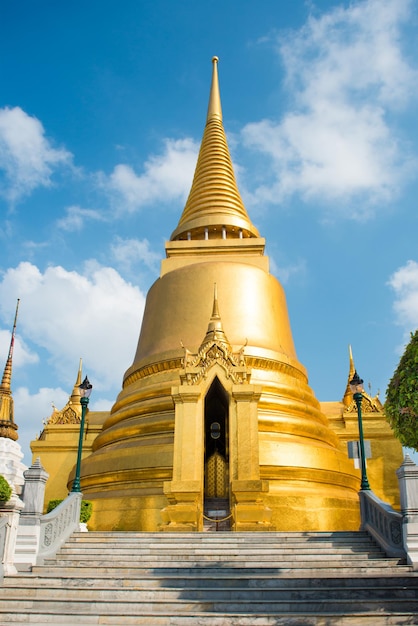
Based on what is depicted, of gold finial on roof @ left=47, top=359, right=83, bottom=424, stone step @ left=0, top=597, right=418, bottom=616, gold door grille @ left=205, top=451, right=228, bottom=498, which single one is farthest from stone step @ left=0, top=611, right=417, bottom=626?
gold finial on roof @ left=47, top=359, right=83, bottom=424

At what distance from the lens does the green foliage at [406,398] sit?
8.62m

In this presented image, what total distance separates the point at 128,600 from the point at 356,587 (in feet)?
10.4

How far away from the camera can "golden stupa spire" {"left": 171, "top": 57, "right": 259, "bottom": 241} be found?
24.5 metres

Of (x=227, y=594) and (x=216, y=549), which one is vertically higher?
(x=216, y=549)

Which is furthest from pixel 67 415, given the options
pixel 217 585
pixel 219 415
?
pixel 217 585

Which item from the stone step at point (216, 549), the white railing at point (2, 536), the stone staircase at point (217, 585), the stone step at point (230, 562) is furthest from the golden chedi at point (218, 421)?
the white railing at point (2, 536)

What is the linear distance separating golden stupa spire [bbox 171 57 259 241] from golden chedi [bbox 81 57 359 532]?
14.4 inches

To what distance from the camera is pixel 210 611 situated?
7.61 meters

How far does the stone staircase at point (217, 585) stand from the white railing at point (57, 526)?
0.72ft

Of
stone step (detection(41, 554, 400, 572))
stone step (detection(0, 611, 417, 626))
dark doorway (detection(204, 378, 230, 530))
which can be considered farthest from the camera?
dark doorway (detection(204, 378, 230, 530))

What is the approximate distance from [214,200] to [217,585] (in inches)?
765

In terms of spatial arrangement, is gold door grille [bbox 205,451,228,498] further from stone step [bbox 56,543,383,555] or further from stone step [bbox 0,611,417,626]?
stone step [bbox 0,611,417,626]

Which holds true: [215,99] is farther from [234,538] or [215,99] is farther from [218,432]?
[234,538]

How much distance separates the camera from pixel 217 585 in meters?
8.38
